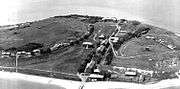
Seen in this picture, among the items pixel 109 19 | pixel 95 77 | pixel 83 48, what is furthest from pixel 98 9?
pixel 95 77

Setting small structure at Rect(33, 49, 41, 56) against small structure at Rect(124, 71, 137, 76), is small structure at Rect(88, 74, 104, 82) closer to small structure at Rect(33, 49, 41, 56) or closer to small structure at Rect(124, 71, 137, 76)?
small structure at Rect(124, 71, 137, 76)

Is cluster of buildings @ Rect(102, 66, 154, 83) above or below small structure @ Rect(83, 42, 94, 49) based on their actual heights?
below

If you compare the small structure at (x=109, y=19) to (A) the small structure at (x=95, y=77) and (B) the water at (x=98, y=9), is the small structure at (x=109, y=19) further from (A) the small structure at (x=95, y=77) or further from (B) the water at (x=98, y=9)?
(A) the small structure at (x=95, y=77)

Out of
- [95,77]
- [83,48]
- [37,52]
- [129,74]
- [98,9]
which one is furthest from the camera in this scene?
[98,9]

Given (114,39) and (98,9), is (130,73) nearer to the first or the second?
(114,39)

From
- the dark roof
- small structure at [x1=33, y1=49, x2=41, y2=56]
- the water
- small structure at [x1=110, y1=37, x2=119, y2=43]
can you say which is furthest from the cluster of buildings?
the water

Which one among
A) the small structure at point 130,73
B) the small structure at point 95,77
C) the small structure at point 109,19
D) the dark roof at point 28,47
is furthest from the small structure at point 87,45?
the small structure at point 109,19

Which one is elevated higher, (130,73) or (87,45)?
(87,45)

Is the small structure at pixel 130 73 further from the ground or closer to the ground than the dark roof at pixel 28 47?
closer to the ground
